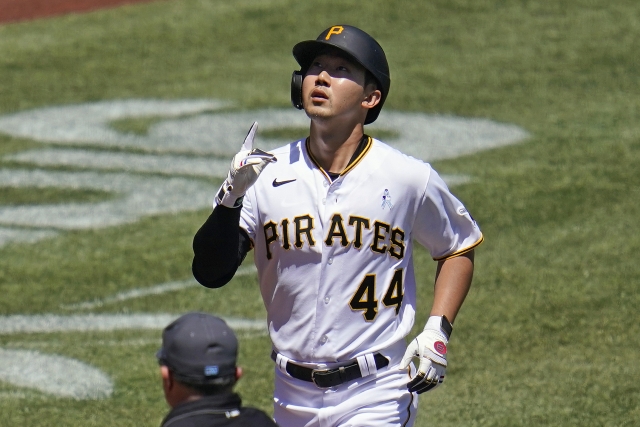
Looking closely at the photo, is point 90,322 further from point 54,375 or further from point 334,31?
point 334,31

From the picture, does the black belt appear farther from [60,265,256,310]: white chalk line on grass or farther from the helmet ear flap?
[60,265,256,310]: white chalk line on grass

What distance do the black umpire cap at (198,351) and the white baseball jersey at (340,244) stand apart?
0.97m

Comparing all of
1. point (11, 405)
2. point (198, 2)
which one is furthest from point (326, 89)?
point (198, 2)

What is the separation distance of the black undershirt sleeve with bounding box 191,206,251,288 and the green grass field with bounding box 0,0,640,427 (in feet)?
9.13

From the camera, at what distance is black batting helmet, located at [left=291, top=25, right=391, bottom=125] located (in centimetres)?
475

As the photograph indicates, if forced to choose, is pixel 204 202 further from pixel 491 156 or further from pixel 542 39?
pixel 542 39

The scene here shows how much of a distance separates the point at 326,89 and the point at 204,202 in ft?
21.0

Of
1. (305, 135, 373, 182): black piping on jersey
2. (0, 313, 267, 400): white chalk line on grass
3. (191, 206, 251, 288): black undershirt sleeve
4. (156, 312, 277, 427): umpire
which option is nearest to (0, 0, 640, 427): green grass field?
(0, 313, 267, 400): white chalk line on grass

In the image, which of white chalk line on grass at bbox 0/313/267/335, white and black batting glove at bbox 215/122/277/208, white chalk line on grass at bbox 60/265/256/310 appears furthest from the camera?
white chalk line on grass at bbox 60/265/256/310

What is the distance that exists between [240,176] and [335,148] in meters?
0.64

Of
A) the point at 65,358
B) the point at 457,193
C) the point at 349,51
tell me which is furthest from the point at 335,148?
the point at 457,193

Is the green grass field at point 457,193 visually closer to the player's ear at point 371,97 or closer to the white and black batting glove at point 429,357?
the white and black batting glove at point 429,357

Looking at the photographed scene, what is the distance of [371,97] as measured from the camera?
4.93 meters

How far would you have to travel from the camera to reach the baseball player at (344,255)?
4664 mm
